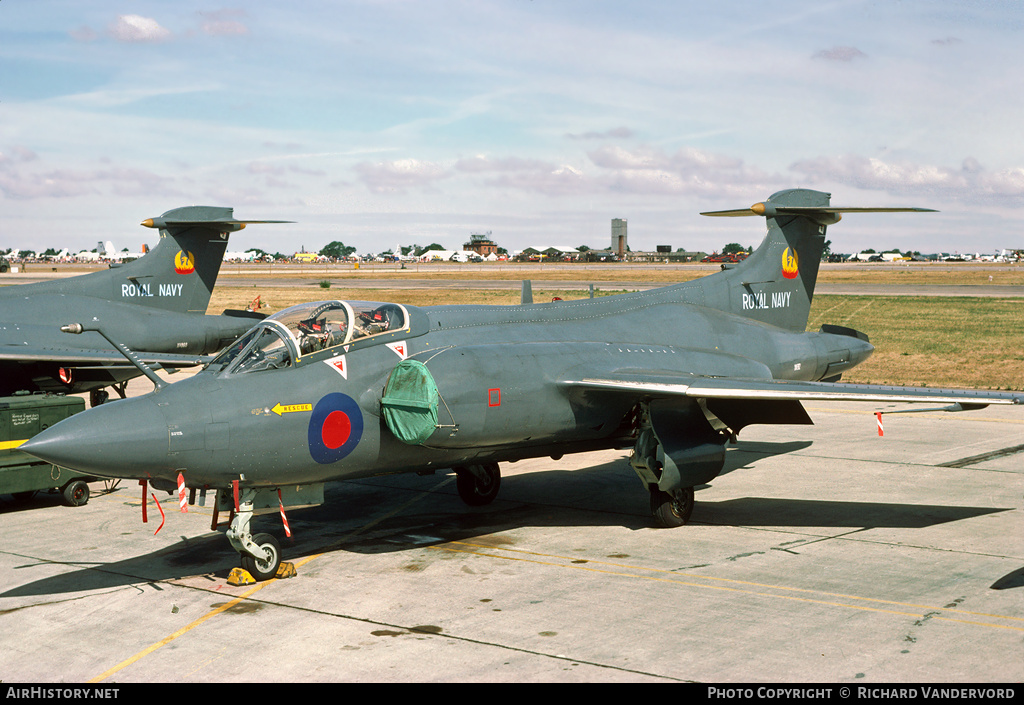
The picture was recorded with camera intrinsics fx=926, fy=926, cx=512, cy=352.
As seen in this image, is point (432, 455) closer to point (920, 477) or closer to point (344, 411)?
point (344, 411)

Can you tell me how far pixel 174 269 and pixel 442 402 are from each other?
14440mm

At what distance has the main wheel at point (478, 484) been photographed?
559 inches

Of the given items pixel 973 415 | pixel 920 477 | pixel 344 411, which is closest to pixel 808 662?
pixel 344 411

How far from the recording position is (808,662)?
788cm

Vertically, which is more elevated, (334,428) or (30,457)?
(334,428)

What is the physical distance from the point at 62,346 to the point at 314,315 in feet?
38.3

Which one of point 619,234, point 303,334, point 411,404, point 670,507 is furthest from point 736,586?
point 619,234

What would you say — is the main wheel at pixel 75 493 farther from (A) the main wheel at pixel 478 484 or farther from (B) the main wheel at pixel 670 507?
(B) the main wheel at pixel 670 507

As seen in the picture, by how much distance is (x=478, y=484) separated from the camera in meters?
14.3

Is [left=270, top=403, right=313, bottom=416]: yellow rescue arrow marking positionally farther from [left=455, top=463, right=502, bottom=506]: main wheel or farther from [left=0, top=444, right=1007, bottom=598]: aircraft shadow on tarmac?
[left=455, top=463, right=502, bottom=506]: main wheel

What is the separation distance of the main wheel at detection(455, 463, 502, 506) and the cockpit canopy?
3.27 metres

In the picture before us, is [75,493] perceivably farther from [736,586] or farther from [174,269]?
[736,586]

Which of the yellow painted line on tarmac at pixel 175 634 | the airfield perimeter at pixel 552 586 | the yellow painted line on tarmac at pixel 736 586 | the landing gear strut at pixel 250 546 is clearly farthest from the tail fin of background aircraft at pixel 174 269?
the yellow painted line on tarmac at pixel 175 634

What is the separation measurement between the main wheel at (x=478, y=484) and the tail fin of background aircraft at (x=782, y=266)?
5167 mm
